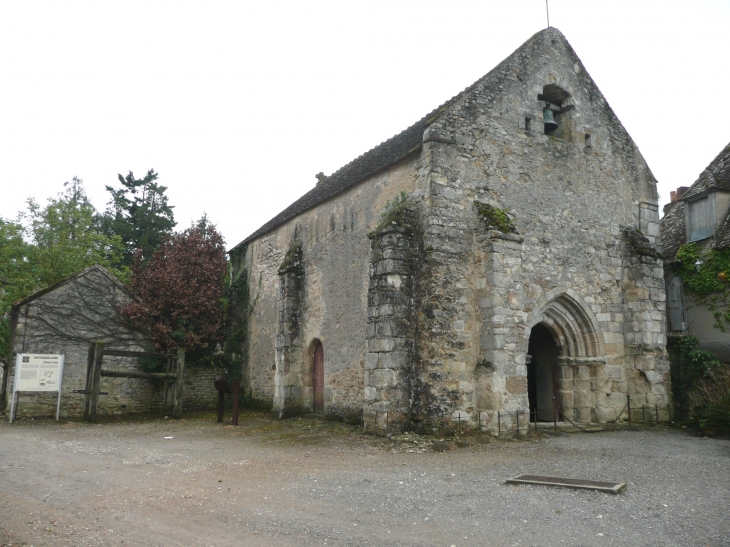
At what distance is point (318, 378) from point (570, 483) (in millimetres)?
9015

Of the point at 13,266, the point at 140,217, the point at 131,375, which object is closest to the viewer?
the point at 131,375

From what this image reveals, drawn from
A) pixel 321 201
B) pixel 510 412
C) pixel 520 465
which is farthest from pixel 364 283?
pixel 520 465

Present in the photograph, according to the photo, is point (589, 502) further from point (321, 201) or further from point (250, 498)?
point (321, 201)

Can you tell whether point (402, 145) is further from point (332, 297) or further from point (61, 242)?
point (61, 242)

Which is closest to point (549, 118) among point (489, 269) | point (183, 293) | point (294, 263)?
point (489, 269)

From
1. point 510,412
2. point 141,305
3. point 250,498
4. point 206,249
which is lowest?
point 250,498

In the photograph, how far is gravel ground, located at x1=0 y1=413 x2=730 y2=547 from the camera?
501cm

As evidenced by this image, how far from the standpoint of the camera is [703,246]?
48.8 ft

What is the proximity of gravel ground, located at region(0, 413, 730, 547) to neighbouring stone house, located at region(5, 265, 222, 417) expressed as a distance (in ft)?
14.0

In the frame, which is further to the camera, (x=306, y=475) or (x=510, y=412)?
(x=510, y=412)

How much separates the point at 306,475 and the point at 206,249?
41.2ft

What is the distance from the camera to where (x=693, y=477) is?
729 cm

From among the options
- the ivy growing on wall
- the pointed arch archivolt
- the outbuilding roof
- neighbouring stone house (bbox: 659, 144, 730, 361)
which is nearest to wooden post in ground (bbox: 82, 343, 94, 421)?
the outbuilding roof

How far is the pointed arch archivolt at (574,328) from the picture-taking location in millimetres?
12477
